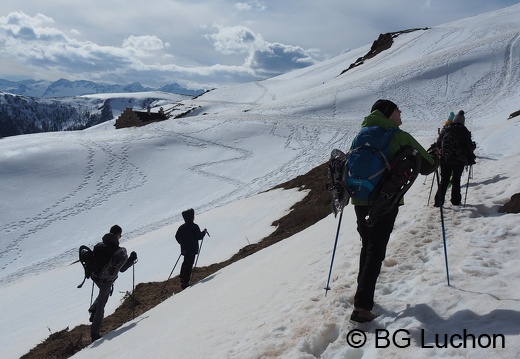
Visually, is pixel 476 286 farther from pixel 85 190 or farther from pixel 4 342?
pixel 85 190

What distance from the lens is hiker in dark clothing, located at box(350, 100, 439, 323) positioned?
4.61 meters

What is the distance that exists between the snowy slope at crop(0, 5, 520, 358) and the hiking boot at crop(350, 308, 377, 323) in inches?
6.6

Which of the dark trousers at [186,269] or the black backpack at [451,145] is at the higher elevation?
the black backpack at [451,145]

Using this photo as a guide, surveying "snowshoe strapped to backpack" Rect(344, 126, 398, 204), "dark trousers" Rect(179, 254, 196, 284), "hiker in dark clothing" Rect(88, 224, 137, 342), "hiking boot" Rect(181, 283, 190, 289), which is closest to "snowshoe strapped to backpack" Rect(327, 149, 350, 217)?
"snowshoe strapped to backpack" Rect(344, 126, 398, 204)

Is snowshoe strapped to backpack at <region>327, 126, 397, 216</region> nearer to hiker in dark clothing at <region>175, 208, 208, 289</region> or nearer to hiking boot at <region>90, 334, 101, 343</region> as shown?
hiking boot at <region>90, 334, 101, 343</region>

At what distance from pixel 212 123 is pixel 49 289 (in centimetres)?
2635

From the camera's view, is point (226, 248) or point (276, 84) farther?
point (276, 84)

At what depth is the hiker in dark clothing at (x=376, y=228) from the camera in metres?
4.61

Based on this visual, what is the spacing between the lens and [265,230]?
15.2m

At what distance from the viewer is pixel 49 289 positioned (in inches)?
586

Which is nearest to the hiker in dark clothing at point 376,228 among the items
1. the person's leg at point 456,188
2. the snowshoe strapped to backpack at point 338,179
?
the snowshoe strapped to backpack at point 338,179

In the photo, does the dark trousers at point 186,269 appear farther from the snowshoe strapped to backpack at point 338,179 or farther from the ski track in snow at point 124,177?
the ski track in snow at point 124,177

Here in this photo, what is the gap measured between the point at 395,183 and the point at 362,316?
1.45 metres

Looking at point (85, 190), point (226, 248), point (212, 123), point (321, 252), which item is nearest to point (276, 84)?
point (212, 123)
